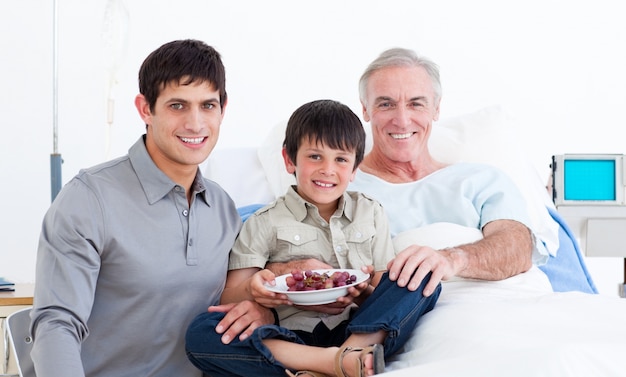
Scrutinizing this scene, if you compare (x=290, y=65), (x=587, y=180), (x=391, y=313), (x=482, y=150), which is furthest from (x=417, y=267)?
(x=290, y=65)

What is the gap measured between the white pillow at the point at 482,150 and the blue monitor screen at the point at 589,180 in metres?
0.45

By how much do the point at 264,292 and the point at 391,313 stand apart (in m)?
0.29

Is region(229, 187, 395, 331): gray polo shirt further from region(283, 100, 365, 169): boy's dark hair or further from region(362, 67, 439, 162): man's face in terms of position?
region(362, 67, 439, 162): man's face

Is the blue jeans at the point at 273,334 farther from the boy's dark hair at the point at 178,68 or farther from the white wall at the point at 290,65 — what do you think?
the white wall at the point at 290,65

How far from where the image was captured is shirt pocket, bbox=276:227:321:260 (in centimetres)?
202

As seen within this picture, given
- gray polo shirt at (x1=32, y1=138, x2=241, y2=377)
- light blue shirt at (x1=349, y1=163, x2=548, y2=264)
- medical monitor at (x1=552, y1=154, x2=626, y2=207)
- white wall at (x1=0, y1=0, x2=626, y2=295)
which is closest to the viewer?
gray polo shirt at (x1=32, y1=138, x2=241, y2=377)

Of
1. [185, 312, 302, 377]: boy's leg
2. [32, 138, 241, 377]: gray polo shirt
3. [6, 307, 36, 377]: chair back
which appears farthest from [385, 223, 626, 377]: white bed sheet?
[6, 307, 36, 377]: chair back

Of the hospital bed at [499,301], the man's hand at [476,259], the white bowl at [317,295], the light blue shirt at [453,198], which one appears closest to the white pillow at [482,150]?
the hospital bed at [499,301]

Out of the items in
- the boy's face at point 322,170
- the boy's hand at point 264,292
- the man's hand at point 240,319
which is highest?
the boy's face at point 322,170

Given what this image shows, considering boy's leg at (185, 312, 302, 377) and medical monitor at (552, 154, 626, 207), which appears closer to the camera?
boy's leg at (185, 312, 302, 377)

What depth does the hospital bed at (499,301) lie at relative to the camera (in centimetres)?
137

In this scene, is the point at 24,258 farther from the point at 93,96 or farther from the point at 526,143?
the point at 526,143

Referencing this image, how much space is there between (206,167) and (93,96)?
1156 millimetres

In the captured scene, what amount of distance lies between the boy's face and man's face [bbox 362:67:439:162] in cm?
43
